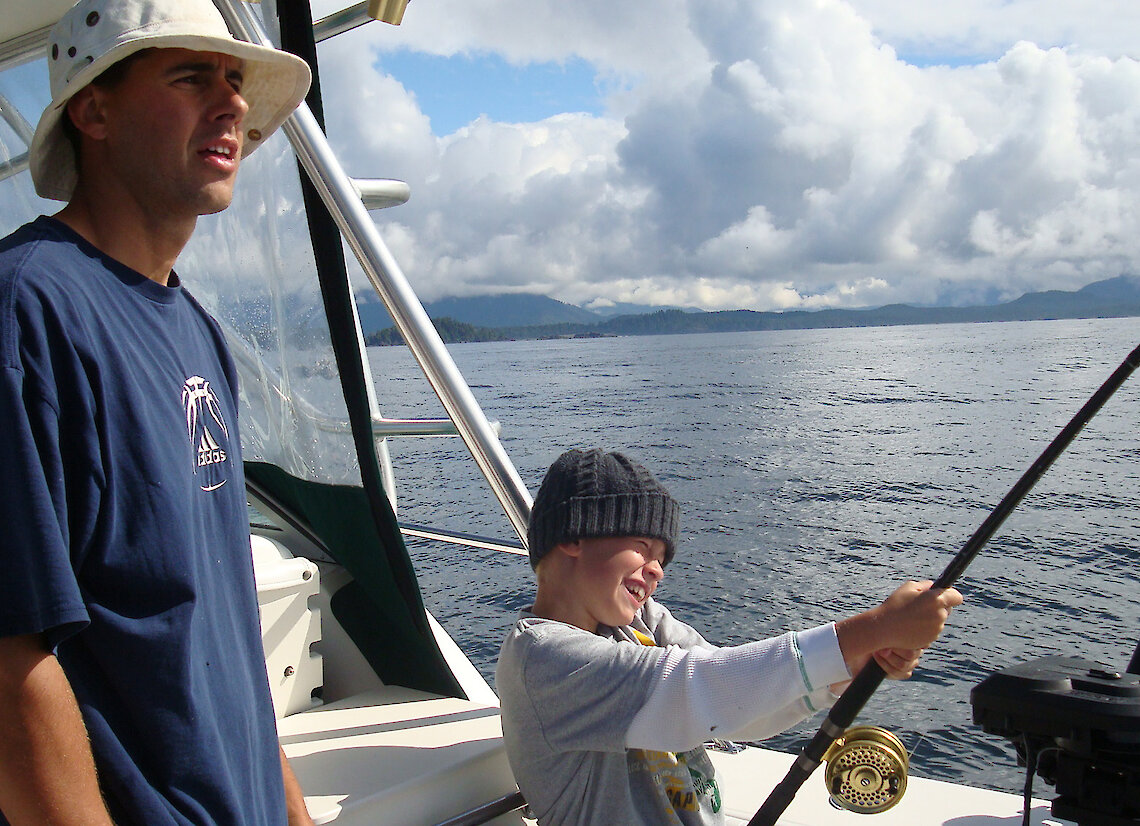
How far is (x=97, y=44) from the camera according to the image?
1.04 metres

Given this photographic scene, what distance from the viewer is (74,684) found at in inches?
37.6

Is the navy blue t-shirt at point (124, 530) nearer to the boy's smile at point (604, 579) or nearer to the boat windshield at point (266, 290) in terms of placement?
the boy's smile at point (604, 579)

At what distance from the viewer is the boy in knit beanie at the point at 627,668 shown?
1485mm

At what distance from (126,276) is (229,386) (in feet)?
0.86

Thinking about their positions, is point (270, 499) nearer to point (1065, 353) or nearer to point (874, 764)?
point (874, 764)

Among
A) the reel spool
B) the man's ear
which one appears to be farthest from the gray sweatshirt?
the man's ear

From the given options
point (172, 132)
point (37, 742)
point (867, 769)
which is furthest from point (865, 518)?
point (37, 742)

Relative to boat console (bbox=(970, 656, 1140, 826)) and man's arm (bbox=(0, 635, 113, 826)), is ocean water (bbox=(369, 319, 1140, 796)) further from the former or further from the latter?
man's arm (bbox=(0, 635, 113, 826))

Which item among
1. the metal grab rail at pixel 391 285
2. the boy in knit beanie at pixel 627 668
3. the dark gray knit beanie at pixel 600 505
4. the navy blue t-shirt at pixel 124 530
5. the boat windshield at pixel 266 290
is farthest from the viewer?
the boat windshield at pixel 266 290

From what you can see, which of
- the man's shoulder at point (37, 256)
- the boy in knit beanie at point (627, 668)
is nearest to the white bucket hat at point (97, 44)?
the man's shoulder at point (37, 256)

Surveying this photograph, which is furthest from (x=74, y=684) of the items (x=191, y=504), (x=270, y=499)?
(x=270, y=499)

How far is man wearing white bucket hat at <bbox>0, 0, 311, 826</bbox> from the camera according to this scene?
885 millimetres

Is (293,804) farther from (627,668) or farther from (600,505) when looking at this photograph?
(600,505)

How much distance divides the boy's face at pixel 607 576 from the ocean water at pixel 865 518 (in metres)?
2.70
